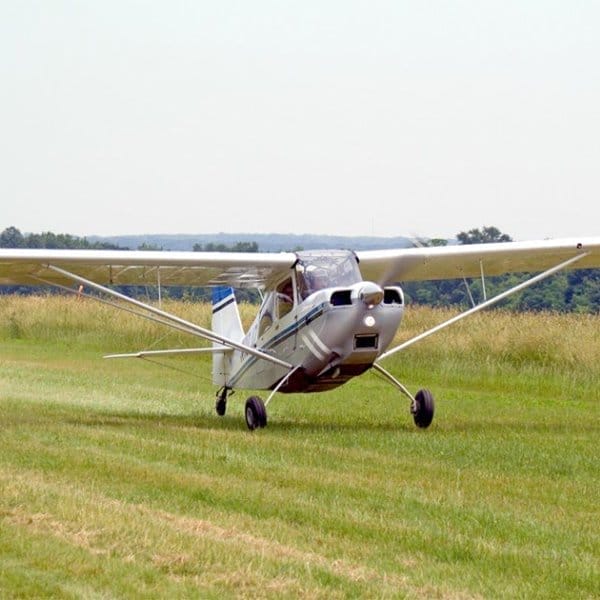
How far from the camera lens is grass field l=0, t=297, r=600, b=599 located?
714 cm

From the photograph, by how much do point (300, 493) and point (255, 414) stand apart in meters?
5.71

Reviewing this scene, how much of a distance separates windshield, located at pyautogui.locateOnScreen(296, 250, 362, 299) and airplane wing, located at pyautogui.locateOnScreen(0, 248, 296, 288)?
0.19 m

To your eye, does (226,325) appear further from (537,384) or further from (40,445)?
(40,445)

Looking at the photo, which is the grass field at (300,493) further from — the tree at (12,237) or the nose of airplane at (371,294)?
the tree at (12,237)

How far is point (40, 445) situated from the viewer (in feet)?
41.9

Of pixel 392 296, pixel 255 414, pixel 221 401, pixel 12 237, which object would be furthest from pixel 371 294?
pixel 12 237

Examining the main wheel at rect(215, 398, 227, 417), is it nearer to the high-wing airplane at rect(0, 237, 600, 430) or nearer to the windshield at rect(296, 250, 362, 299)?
the high-wing airplane at rect(0, 237, 600, 430)

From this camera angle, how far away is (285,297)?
16.4m

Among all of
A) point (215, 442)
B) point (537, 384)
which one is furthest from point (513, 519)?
point (537, 384)

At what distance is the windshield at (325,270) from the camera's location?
15648 millimetres

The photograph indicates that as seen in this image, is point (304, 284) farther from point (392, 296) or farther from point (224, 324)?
point (224, 324)

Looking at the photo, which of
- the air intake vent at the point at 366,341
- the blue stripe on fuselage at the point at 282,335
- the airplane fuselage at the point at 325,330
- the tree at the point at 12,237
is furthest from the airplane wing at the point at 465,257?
the tree at the point at 12,237

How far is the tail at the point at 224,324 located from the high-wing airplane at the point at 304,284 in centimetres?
5

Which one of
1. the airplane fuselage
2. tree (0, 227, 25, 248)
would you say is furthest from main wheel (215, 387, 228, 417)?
tree (0, 227, 25, 248)
